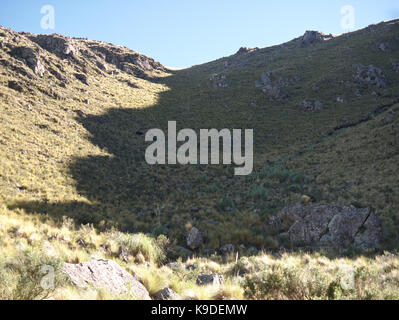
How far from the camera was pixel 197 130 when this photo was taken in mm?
35719

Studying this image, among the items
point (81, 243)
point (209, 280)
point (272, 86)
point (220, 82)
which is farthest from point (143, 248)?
point (220, 82)

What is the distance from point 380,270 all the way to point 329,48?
6945 cm

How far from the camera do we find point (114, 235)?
9359 millimetres

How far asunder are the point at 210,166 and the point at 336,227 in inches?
631

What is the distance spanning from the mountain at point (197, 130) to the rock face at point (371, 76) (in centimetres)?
29

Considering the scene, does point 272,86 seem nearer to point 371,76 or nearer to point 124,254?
point 371,76

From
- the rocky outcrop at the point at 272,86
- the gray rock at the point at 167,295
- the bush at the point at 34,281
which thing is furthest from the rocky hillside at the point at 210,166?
the bush at the point at 34,281

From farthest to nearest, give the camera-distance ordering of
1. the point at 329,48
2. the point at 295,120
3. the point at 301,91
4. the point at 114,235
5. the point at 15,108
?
the point at 329,48 < the point at 301,91 < the point at 295,120 < the point at 15,108 < the point at 114,235

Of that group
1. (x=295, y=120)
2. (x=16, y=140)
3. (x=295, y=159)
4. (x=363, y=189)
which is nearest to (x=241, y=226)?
(x=363, y=189)

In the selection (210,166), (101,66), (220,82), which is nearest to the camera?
(210,166)

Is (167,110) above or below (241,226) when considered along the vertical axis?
above

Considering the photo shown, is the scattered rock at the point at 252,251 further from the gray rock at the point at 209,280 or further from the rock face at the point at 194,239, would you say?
the gray rock at the point at 209,280

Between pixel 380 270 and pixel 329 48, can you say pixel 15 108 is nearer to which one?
pixel 380 270

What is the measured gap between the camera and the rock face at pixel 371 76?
40744 millimetres
